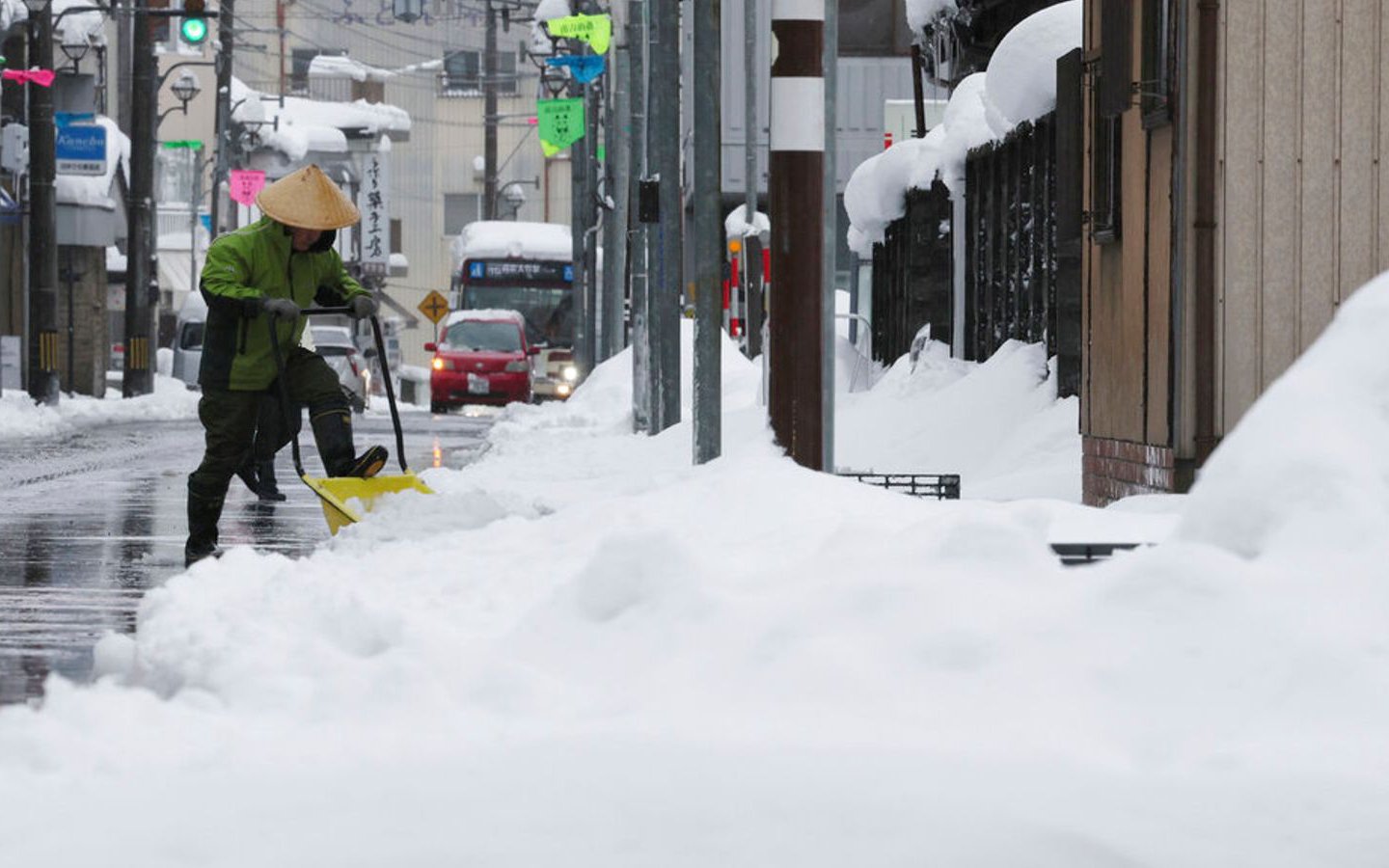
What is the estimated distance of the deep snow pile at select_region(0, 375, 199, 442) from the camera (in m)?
27.5

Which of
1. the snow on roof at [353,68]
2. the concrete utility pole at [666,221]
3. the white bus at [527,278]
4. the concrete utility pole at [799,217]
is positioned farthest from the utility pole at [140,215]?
the snow on roof at [353,68]

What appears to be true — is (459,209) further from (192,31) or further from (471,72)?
(192,31)

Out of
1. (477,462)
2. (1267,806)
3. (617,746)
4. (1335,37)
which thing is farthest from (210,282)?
(477,462)

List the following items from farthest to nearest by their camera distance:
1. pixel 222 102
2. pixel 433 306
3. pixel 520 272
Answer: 1. pixel 433 306
2. pixel 222 102
3. pixel 520 272

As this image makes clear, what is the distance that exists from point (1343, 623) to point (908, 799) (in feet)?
3.58

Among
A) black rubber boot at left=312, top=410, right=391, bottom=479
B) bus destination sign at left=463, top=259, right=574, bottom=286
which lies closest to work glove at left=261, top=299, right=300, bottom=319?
black rubber boot at left=312, top=410, right=391, bottom=479

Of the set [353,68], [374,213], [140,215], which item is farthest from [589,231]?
[353,68]

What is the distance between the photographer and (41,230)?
1319 inches

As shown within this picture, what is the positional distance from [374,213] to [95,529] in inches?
2142

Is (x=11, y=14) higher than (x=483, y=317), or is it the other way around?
(x=11, y=14)

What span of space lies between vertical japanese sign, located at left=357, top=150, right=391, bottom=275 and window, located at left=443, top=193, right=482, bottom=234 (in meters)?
5.98

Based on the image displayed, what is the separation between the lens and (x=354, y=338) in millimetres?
50062

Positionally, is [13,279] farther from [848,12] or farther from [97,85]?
[848,12]

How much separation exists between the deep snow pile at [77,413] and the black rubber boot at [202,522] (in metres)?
14.8
